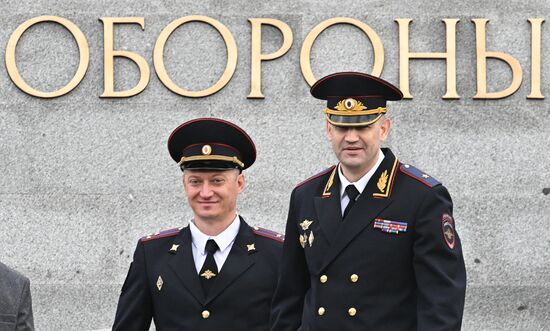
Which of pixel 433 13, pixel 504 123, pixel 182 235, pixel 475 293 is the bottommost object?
pixel 475 293

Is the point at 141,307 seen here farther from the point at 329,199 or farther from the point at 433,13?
the point at 433,13

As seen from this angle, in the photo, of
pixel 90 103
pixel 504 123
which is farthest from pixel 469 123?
pixel 90 103

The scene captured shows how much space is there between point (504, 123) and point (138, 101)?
2541 millimetres

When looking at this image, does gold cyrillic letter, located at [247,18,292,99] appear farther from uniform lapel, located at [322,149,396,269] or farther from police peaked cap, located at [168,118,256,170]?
uniform lapel, located at [322,149,396,269]

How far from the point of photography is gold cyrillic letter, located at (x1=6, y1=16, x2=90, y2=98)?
8461 mm

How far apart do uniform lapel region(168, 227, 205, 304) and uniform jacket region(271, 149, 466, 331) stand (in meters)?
0.68

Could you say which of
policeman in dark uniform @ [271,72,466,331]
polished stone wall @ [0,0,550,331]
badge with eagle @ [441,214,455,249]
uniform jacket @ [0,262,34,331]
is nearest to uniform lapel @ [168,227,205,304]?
policeman in dark uniform @ [271,72,466,331]

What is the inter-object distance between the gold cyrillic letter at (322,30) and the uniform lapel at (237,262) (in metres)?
3.06

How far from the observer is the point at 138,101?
847cm

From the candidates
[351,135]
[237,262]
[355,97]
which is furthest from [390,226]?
[237,262]

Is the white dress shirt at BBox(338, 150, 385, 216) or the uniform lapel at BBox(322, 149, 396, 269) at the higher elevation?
the white dress shirt at BBox(338, 150, 385, 216)

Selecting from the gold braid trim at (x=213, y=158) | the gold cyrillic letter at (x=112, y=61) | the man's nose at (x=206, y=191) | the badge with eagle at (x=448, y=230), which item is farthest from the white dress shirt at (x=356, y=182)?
the gold cyrillic letter at (x=112, y=61)

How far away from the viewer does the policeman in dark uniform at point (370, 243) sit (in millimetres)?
4562

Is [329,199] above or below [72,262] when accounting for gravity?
above
